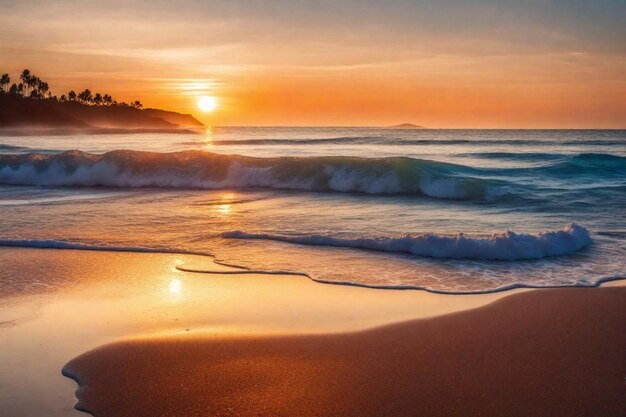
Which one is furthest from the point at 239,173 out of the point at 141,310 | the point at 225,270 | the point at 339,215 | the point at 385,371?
the point at 385,371

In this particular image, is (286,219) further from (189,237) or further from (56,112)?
(56,112)

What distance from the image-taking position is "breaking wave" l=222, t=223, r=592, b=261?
824 cm

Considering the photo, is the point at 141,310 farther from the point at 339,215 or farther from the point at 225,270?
the point at 339,215

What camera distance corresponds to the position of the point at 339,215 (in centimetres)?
1220

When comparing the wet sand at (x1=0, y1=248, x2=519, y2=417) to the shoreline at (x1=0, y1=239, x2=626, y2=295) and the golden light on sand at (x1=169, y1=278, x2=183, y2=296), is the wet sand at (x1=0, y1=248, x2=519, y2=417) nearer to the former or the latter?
the golden light on sand at (x1=169, y1=278, x2=183, y2=296)

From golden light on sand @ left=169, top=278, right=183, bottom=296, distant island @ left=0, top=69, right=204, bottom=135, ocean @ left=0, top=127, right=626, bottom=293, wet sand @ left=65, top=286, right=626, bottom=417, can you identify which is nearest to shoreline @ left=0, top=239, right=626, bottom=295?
ocean @ left=0, top=127, right=626, bottom=293

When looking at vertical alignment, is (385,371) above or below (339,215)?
below

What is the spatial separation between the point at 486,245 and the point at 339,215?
432 centimetres

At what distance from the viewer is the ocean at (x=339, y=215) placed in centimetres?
777

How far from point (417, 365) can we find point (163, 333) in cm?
227

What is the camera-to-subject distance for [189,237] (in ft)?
31.8

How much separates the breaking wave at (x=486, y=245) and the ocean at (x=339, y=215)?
0.06 ft

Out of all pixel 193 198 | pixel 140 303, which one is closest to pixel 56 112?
pixel 193 198

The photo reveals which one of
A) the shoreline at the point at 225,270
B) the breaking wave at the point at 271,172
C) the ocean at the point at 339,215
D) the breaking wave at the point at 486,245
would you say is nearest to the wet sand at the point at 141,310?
the shoreline at the point at 225,270
